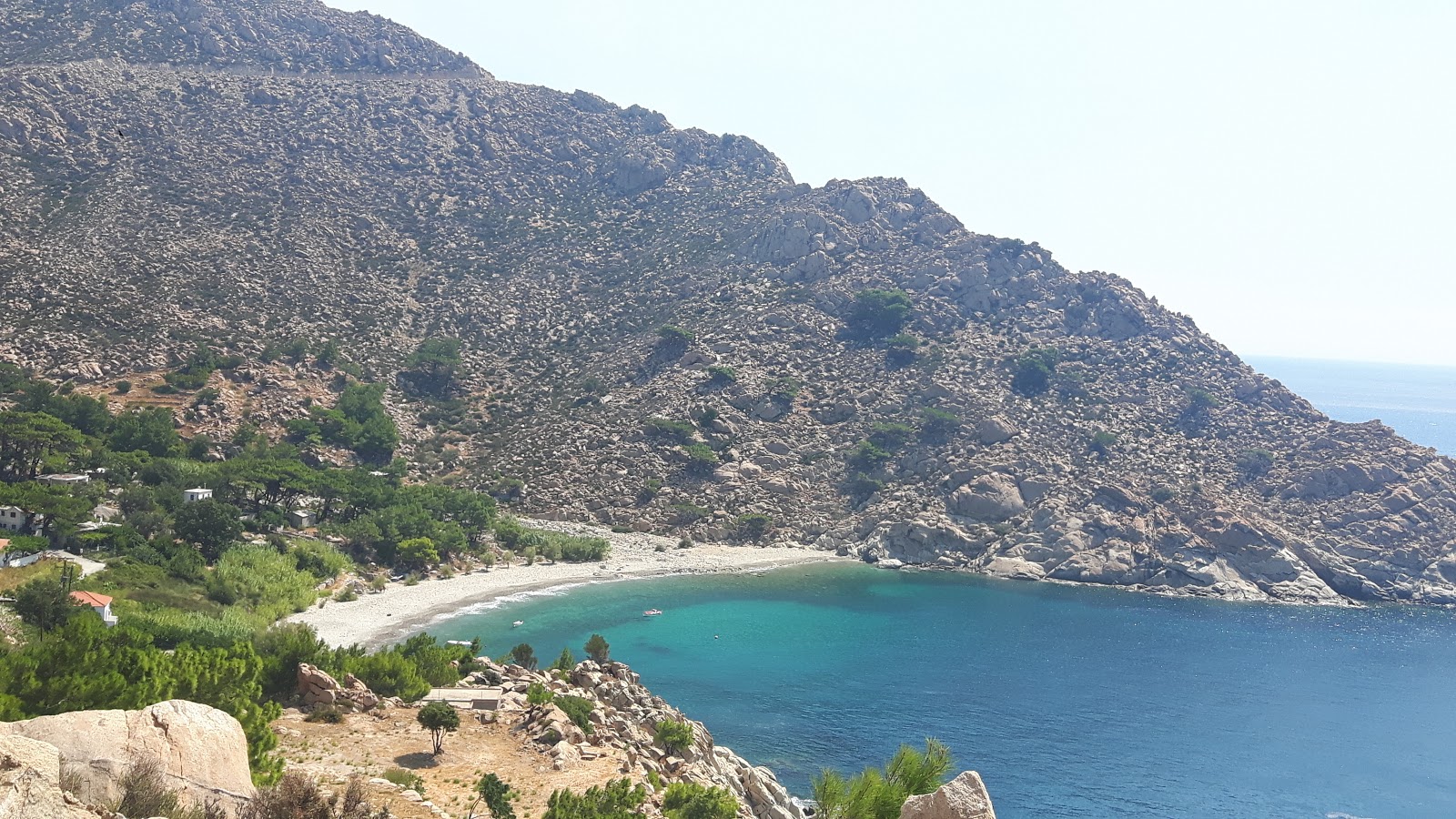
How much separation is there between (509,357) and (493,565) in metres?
39.2

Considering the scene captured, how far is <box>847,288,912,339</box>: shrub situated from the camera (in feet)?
360

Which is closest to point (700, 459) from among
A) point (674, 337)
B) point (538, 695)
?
point (674, 337)

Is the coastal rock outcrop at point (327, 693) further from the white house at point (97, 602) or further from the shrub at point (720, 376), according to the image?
the shrub at point (720, 376)

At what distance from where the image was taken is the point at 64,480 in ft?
196

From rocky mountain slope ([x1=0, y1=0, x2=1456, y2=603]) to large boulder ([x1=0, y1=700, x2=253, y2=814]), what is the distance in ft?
237

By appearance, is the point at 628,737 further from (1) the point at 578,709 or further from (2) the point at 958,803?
(2) the point at 958,803

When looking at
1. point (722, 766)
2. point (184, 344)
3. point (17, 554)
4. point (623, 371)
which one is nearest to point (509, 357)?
point (623, 371)

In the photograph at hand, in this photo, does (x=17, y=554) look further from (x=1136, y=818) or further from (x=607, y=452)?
(x=1136, y=818)

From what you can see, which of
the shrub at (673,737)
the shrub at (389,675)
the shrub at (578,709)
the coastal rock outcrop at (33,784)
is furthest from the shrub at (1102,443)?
the coastal rock outcrop at (33,784)

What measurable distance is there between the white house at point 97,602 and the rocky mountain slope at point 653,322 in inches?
1875

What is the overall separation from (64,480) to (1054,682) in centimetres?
6737

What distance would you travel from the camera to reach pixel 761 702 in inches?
1916

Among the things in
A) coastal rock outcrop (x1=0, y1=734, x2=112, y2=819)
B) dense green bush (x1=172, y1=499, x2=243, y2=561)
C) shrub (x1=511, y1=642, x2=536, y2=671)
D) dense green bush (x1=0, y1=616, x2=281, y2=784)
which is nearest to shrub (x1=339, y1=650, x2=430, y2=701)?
dense green bush (x1=0, y1=616, x2=281, y2=784)

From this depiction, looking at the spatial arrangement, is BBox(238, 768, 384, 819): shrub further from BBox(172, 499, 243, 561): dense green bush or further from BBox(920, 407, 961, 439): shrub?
BBox(920, 407, 961, 439): shrub
